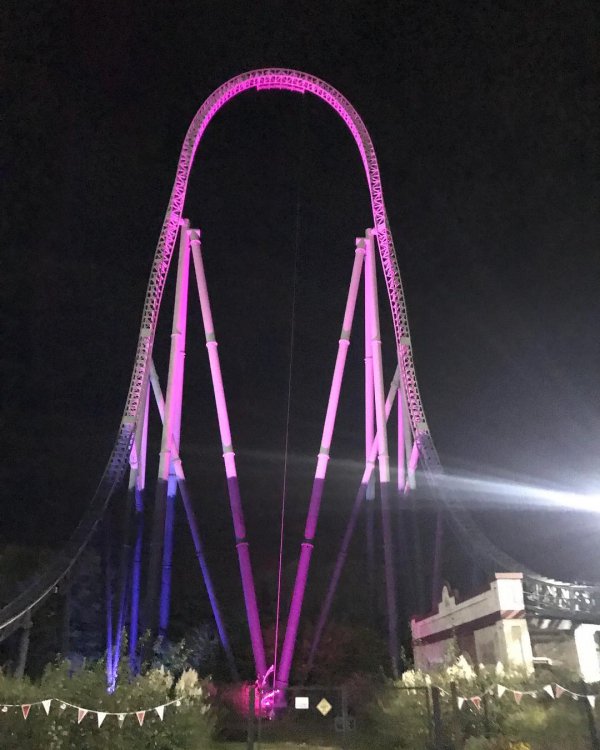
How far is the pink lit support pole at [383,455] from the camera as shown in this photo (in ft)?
63.9

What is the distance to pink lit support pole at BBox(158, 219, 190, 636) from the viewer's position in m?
20.8

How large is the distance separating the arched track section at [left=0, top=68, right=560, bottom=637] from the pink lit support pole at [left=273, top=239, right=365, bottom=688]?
1.68 meters

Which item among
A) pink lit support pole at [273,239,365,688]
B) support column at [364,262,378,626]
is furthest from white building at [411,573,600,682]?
support column at [364,262,378,626]

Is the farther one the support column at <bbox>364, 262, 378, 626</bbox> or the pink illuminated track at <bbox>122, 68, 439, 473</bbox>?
the support column at <bbox>364, 262, 378, 626</bbox>

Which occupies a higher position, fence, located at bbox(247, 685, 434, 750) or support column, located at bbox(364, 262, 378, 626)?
support column, located at bbox(364, 262, 378, 626)

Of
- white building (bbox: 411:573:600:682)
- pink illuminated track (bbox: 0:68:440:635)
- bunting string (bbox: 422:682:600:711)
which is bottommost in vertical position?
bunting string (bbox: 422:682:600:711)

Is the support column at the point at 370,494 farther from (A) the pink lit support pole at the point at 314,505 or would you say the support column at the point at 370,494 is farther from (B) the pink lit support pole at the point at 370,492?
(A) the pink lit support pole at the point at 314,505

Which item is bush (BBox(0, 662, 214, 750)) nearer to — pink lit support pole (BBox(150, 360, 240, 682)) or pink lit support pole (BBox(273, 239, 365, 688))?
pink lit support pole (BBox(273, 239, 365, 688))

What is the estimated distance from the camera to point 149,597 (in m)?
19.6

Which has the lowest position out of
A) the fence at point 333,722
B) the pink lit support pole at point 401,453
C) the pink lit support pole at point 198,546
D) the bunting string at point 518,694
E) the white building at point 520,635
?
the fence at point 333,722

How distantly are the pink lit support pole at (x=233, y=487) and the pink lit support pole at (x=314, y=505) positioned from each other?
2.32ft

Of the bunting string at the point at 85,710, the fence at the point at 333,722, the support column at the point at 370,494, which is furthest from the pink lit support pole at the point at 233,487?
the bunting string at the point at 85,710

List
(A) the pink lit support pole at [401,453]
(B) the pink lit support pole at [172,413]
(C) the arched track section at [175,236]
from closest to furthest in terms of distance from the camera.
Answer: (B) the pink lit support pole at [172,413] → (C) the arched track section at [175,236] → (A) the pink lit support pole at [401,453]

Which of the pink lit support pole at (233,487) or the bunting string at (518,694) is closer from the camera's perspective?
the bunting string at (518,694)
